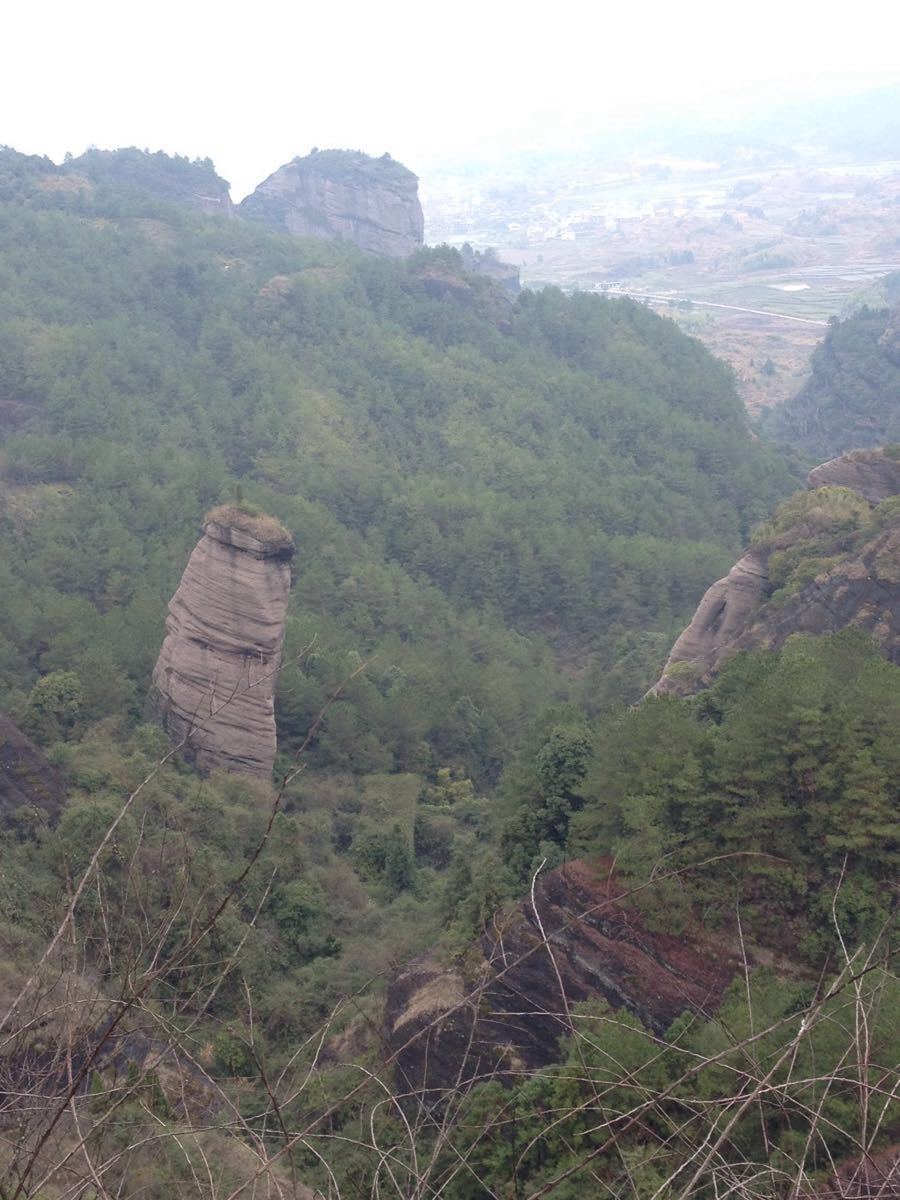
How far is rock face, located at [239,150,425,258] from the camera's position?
4136 inches

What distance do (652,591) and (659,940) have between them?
103ft

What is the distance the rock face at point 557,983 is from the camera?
16.9 m

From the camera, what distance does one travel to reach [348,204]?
105m

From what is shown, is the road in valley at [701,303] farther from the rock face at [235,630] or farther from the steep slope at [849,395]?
the rock face at [235,630]

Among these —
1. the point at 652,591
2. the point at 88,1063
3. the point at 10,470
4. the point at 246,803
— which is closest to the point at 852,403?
the point at 652,591

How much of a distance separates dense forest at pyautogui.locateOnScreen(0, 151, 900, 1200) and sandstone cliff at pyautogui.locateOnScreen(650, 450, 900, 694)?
3.79 metres

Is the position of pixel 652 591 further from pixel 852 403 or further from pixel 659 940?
pixel 852 403

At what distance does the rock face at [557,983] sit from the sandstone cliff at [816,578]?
10.5 meters

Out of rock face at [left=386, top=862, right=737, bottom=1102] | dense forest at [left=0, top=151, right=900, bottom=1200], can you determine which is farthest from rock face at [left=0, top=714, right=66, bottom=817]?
rock face at [left=386, top=862, right=737, bottom=1102]

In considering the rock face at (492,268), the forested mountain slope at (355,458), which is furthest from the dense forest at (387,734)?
the rock face at (492,268)

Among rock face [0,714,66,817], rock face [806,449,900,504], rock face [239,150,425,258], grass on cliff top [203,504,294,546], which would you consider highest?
rock face [239,150,425,258]

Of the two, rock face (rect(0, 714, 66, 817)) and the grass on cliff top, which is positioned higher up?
the grass on cliff top

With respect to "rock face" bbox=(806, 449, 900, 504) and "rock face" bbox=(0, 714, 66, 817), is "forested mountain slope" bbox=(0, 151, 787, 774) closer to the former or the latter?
"rock face" bbox=(0, 714, 66, 817)

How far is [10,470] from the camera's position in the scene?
46.5 meters
